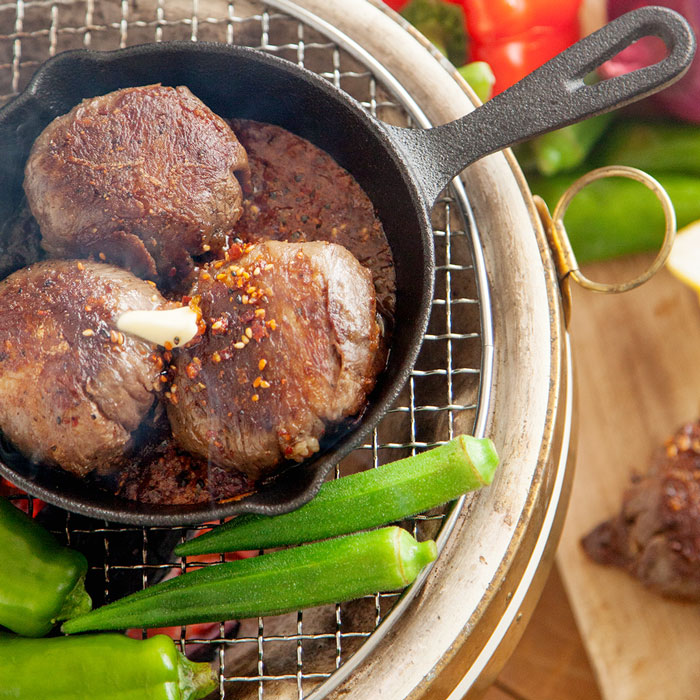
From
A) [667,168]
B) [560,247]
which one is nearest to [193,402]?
[560,247]

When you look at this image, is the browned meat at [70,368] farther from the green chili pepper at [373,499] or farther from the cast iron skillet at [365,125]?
the green chili pepper at [373,499]

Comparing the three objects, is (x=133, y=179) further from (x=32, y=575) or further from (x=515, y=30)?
(x=515, y=30)

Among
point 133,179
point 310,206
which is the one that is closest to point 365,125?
point 310,206

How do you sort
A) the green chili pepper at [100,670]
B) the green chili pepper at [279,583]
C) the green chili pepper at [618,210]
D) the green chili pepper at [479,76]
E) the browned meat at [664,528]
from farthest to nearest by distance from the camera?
the green chili pepper at [618,210] < the browned meat at [664,528] < the green chili pepper at [479,76] < the green chili pepper at [100,670] < the green chili pepper at [279,583]

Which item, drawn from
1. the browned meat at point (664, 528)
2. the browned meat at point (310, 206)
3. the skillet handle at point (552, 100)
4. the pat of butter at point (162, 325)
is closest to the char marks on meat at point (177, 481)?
the pat of butter at point (162, 325)

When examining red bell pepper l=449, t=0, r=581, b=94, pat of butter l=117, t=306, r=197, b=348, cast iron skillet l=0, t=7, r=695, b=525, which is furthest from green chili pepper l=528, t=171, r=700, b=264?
pat of butter l=117, t=306, r=197, b=348
